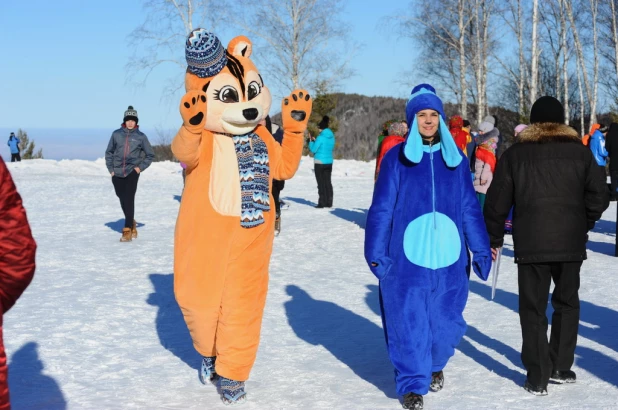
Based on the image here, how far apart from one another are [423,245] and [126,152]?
7.51 m

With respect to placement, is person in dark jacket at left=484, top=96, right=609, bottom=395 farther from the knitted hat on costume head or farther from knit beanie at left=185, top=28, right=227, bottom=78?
A: knit beanie at left=185, top=28, right=227, bottom=78

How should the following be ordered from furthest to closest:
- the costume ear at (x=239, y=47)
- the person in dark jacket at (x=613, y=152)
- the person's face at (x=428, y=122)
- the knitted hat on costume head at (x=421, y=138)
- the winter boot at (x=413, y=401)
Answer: the person in dark jacket at (x=613, y=152) → the costume ear at (x=239, y=47) → the person's face at (x=428, y=122) → the knitted hat on costume head at (x=421, y=138) → the winter boot at (x=413, y=401)

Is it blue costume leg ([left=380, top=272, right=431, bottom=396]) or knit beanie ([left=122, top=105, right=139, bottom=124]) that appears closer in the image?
blue costume leg ([left=380, top=272, right=431, bottom=396])

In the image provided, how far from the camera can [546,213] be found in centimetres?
512

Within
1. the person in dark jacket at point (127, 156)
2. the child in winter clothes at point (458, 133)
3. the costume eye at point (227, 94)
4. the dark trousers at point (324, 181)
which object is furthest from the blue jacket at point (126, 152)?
the costume eye at point (227, 94)

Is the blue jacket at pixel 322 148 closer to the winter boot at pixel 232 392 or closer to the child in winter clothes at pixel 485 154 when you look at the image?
the child in winter clothes at pixel 485 154

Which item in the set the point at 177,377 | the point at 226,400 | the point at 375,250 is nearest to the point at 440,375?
the point at 375,250

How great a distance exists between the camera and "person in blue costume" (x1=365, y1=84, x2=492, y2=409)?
4863mm

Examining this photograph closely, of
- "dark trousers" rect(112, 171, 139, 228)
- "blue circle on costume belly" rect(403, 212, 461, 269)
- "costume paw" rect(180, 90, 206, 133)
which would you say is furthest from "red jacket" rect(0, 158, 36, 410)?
"dark trousers" rect(112, 171, 139, 228)

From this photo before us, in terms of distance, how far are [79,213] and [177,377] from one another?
10865 millimetres

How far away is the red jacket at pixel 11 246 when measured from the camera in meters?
2.55

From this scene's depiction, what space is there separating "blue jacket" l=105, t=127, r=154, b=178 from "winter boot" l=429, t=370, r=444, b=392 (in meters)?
7.20

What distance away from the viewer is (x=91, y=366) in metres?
5.84

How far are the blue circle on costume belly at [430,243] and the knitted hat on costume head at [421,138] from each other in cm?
34
